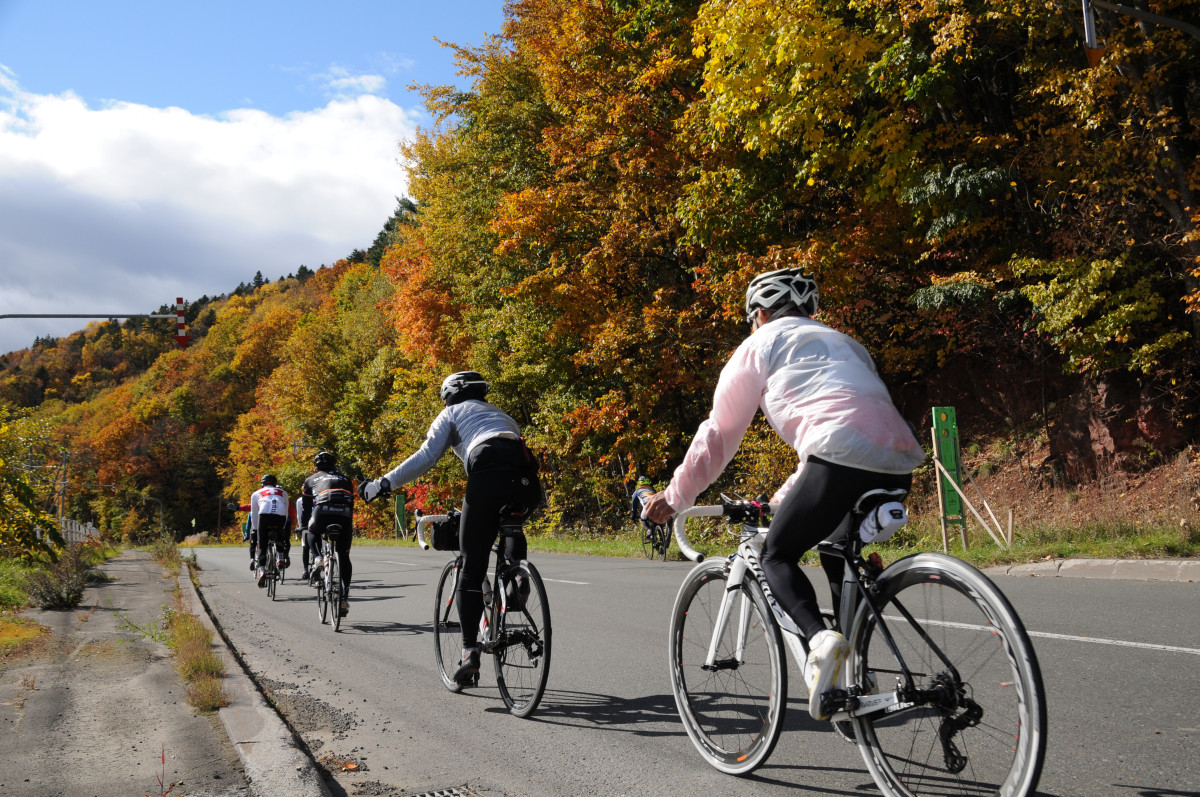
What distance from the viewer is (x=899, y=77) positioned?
46.3 feet

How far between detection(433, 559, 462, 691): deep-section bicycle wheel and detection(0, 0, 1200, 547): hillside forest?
690 centimetres

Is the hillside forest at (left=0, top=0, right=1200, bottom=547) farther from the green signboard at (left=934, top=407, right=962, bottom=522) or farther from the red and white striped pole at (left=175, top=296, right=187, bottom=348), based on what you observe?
the red and white striped pole at (left=175, top=296, right=187, bottom=348)

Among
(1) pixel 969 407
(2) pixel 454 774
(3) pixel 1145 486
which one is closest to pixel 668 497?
(2) pixel 454 774

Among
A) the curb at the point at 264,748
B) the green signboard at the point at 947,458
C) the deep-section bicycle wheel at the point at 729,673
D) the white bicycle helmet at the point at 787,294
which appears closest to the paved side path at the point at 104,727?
the curb at the point at 264,748

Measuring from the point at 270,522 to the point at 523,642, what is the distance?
976 centimetres

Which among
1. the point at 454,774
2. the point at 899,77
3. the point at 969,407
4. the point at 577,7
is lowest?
the point at 454,774

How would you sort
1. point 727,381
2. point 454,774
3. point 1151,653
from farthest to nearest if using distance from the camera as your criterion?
point 1151,653 → point 454,774 → point 727,381

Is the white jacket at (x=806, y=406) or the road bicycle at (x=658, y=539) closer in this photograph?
the white jacket at (x=806, y=406)

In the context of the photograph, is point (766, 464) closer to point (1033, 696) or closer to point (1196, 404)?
point (1196, 404)

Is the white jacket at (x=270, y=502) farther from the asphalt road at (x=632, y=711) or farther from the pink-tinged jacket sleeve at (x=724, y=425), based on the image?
the pink-tinged jacket sleeve at (x=724, y=425)

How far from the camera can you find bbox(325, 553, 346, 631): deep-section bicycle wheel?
9.48 m

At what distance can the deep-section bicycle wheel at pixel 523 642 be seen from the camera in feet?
16.8

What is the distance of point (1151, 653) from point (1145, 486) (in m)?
10.5

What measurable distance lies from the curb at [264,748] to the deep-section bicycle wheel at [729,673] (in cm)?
170
